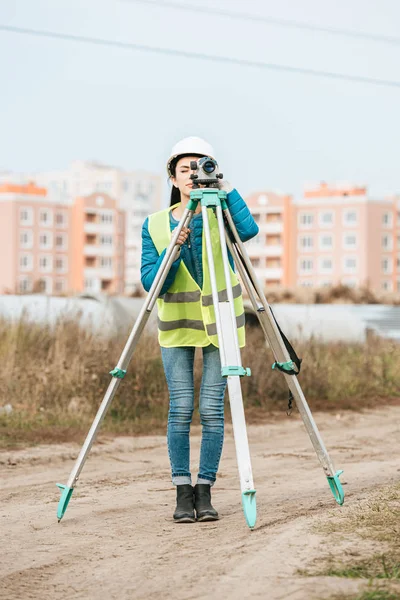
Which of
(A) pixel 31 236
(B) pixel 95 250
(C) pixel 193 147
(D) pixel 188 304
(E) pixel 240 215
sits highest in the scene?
(A) pixel 31 236

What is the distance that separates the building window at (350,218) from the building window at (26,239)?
3429 cm

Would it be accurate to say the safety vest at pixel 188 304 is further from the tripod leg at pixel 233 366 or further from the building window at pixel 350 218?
the building window at pixel 350 218

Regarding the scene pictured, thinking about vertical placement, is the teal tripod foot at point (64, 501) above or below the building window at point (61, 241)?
below

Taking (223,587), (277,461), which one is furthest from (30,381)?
(223,587)

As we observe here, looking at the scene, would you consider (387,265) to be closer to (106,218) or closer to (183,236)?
(106,218)

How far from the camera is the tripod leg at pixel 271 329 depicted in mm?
5754

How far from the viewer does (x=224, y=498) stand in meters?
6.79

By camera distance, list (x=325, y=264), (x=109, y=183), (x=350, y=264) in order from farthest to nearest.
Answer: (x=109, y=183), (x=325, y=264), (x=350, y=264)

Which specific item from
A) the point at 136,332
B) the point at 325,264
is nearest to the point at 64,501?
the point at 136,332

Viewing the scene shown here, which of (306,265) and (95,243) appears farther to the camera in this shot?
(95,243)

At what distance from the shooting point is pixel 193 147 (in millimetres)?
5918

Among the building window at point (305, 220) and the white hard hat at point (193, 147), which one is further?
the building window at point (305, 220)

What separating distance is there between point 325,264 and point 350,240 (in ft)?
12.6

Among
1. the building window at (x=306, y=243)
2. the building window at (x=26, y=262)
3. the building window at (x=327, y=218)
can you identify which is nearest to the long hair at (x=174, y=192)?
the building window at (x=26, y=262)
